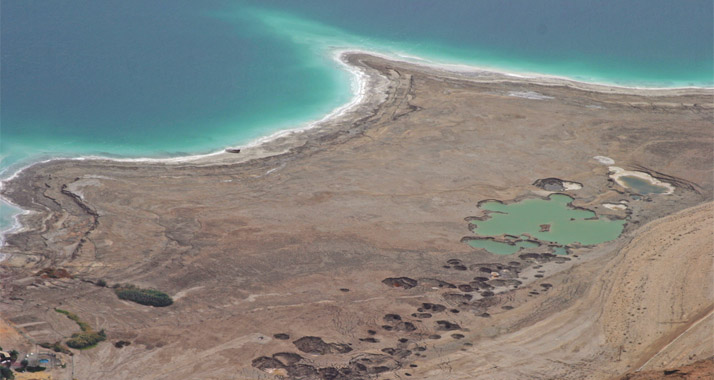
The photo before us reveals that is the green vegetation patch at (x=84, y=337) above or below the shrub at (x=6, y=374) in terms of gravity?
above

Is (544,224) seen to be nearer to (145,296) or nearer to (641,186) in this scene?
(641,186)

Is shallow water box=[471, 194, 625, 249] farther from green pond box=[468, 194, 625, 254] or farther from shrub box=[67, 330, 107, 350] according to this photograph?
shrub box=[67, 330, 107, 350]

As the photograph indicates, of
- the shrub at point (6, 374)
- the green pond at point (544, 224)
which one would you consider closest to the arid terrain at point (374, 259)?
the green pond at point (544, 224)

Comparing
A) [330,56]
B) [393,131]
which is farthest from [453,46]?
[393,131]

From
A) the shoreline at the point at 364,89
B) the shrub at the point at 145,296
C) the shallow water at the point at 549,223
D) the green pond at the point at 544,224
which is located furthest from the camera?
the shoreline at the point at 364,89

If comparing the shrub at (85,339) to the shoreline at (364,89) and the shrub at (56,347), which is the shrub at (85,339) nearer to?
the shrub at (56,347)

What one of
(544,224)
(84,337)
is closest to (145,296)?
(84,337)

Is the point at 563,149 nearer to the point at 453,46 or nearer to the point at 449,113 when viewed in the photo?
the point at 449,113
